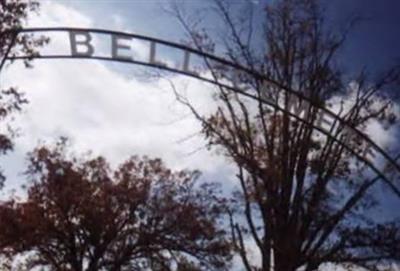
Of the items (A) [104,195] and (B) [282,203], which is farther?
(A) [104,195]

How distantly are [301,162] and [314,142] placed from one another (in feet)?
2.33

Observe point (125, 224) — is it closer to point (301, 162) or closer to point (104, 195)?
point (104, 195)

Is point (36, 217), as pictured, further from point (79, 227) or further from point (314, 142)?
point (314, 142)

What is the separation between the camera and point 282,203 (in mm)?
16703

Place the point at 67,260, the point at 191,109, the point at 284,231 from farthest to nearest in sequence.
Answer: the point at 67,260 → the point at 191,109 → the point at 284,231

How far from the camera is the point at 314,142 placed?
686 inches

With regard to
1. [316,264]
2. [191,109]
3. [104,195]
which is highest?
[104,195]

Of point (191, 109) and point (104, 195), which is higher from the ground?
point (104, 195)

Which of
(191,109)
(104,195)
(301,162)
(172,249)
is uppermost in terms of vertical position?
(104,195)

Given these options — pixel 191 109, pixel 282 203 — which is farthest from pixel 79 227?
pixel 282 203

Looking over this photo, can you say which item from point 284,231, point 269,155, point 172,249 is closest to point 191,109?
point 269,155

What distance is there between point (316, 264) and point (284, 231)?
1159 mm

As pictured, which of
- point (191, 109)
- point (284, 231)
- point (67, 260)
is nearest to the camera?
point (284, 231)

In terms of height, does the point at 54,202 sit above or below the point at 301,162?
above
